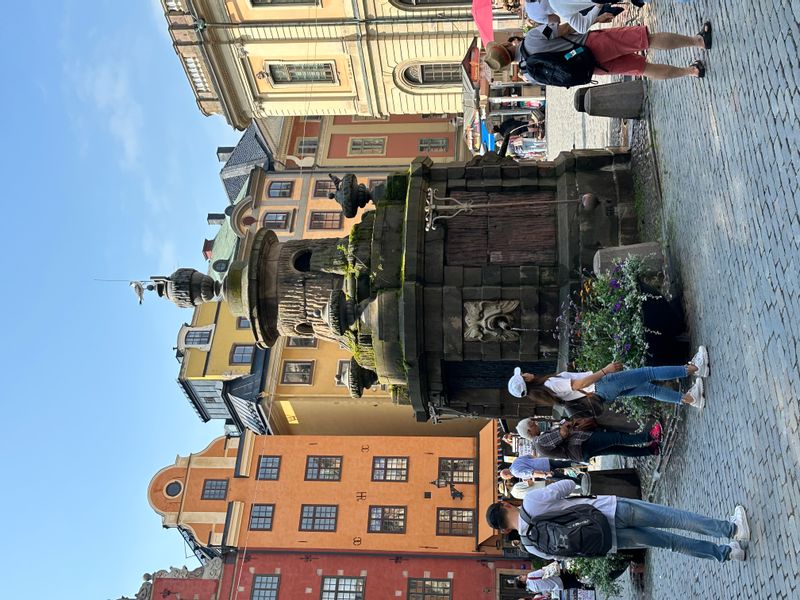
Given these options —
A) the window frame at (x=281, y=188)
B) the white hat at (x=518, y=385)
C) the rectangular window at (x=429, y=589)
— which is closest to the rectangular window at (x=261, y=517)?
the rectangular window at (x=429, y=589)

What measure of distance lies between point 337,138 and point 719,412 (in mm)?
33799

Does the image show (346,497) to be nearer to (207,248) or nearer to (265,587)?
(265,587)

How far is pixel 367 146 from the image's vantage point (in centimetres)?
3975

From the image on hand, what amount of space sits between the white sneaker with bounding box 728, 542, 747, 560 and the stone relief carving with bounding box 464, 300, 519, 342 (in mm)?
5333

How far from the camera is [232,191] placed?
41.1 m

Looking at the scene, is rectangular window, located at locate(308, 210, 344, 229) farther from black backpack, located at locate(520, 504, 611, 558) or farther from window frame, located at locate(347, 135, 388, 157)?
black backpack, located at locate(520, 504, 611, 558)

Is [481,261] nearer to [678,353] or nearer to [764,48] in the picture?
[678,353]

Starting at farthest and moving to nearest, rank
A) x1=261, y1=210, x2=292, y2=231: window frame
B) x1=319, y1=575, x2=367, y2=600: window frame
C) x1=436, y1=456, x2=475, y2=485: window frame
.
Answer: x1=261, y1=210, x2=292, y2=231: window frame
x1=436, y1=456, x2=475, y2=485: window frame
x1=319, y1=575, x2=367, y2=600: window frame

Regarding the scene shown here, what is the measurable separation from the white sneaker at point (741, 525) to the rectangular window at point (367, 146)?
3366cm

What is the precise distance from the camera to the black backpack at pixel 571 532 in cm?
776

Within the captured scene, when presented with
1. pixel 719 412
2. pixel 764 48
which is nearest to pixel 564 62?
pixel 764 48

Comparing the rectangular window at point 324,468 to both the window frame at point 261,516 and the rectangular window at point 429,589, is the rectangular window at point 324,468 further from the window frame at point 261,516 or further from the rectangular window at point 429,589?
the rectangular window at point 429,589

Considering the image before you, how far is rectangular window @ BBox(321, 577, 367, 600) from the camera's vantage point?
30.7 meters

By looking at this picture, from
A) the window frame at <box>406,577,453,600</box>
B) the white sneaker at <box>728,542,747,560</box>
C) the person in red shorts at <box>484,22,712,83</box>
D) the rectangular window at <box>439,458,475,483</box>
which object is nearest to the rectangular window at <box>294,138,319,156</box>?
the rectangular window at <box>439,458,475,483</box>
